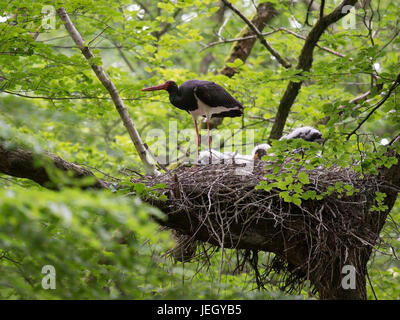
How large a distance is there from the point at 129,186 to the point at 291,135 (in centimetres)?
256

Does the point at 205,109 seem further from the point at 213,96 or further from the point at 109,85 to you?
the point at 109,85

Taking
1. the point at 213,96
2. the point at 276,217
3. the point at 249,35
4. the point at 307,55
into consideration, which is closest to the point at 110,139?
the point at 249,35

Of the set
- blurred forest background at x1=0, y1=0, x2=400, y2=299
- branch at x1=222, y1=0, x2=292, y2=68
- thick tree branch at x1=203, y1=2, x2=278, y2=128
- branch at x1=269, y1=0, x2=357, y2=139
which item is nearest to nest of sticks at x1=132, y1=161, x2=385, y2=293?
blurred forest background at x1=0, y1=0, x2=400, y2=299

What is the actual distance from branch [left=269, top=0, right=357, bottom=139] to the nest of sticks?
144 centimetres

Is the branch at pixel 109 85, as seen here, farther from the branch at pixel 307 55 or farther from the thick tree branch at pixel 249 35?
the thick tree branch at pixel 249 35

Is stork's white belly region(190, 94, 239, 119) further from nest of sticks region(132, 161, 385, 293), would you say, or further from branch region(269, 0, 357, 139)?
nest of sticks region(132, 161, 385, 293)

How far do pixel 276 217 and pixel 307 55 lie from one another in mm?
2249

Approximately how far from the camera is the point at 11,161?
2.70 m

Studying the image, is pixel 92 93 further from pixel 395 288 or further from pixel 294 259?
pixel 395 288

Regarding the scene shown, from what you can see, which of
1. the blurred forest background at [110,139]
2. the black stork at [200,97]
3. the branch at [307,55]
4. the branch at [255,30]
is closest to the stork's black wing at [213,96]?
the black stork at [200,97]

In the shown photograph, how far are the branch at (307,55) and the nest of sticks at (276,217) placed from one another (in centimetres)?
144

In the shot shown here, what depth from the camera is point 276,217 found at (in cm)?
337

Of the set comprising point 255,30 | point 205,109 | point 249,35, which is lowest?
point 205,109

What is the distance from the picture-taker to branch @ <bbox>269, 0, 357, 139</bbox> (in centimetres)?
446
